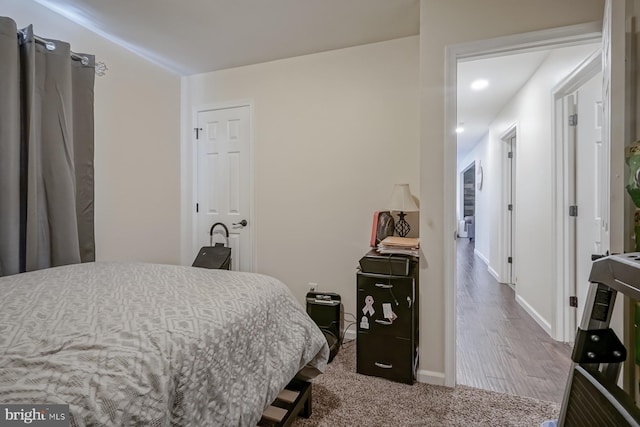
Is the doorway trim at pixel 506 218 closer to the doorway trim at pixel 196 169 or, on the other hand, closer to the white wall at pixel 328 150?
the white wall at pixel 328 150

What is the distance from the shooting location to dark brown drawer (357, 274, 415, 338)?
1896mm

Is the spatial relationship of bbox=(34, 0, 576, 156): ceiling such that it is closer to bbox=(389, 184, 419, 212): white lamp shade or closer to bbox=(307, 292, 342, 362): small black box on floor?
bbox=(389, 184, 419, 212): white lamp shade

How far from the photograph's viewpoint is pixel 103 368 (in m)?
0.69

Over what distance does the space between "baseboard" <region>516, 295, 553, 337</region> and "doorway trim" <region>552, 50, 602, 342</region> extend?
126mm

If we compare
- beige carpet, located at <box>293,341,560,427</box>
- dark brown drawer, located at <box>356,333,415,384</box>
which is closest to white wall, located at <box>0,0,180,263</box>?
beige carpet, located at <box>293,341,560,427</box>

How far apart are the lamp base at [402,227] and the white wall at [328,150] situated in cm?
7

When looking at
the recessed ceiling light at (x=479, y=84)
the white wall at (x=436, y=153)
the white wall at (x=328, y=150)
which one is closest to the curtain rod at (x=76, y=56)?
the white wall at (x=328, y=150)

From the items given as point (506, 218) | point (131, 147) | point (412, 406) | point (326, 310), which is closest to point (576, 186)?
point (506, 218)

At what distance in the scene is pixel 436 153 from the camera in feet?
6.27

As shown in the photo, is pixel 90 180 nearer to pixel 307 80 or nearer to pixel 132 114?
pixel 132 114

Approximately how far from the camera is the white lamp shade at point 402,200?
88.4 inches

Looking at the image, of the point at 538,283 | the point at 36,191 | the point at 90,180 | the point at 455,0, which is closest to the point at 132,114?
the point at 90,180

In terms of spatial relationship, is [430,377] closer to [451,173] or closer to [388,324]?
[388,324]

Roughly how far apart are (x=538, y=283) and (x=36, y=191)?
13.3 feet
